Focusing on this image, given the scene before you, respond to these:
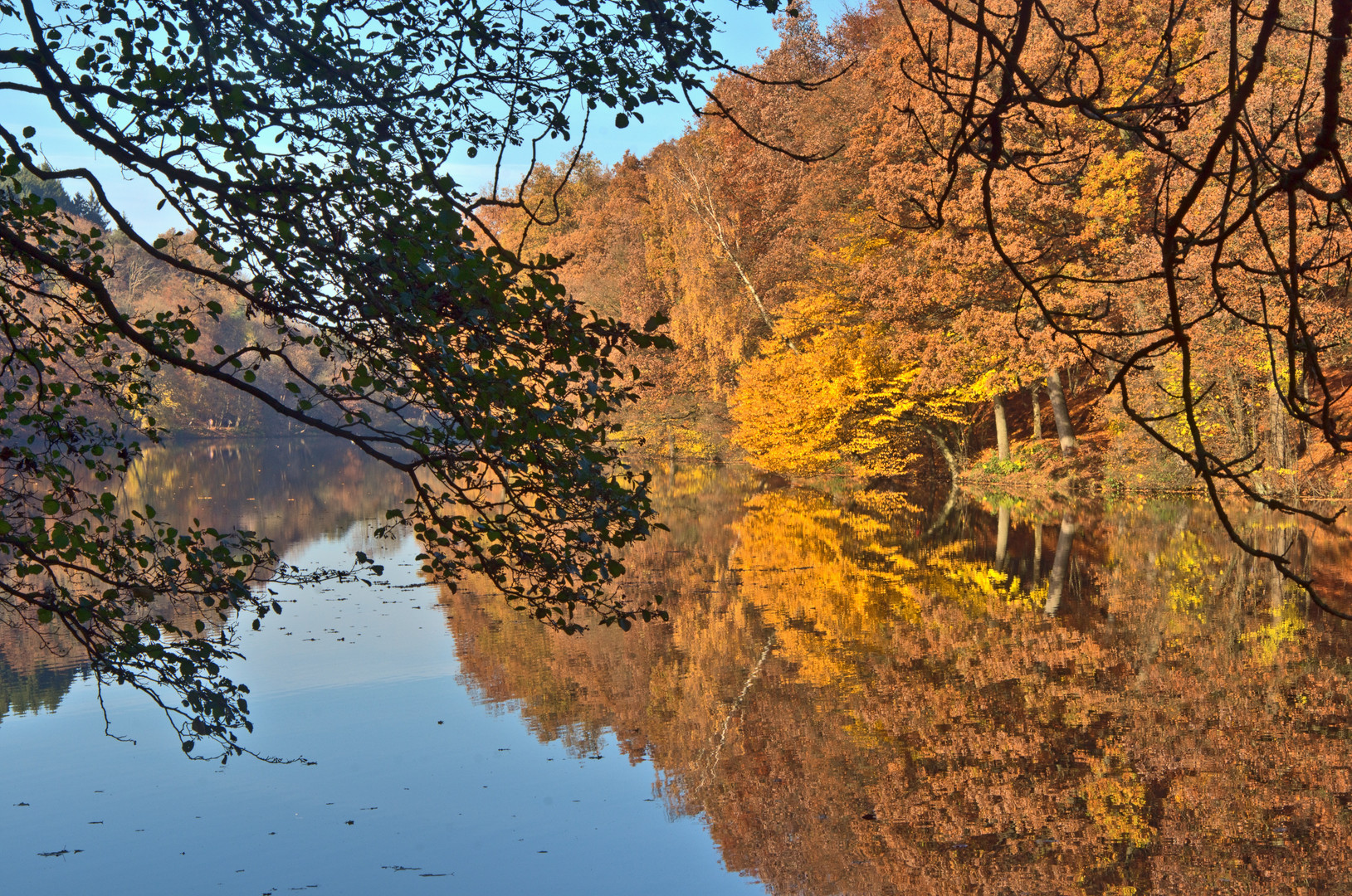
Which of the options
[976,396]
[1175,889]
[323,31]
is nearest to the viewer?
[323,31]

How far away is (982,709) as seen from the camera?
9.30 meters

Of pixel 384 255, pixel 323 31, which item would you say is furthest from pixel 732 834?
pixel 323 31

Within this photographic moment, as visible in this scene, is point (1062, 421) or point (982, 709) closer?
point (982, 709)

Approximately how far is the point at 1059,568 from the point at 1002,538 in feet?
9.60

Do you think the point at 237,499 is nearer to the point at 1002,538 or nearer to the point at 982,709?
the point at 1002,538

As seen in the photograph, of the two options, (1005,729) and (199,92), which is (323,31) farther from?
(1005,729)

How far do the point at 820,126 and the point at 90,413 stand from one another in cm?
4546

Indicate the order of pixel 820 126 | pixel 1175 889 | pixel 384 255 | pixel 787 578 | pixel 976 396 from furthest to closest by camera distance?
pixel 820 126 → pixel 976 396 → pixel 787 578 → pixel 1175 889 → pixel 384 255

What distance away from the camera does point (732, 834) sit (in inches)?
290

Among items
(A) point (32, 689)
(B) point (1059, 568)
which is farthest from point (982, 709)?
(A) point (32, 689)

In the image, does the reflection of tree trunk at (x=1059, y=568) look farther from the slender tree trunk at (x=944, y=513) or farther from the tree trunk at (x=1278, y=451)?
the tree trunk at (x=1278, y=451)

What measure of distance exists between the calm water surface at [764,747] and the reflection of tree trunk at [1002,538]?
0.81m

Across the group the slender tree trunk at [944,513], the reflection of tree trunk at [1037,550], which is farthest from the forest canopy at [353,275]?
the slender tree trunk at [944,513]

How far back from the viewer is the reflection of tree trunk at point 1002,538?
16264 millimetres
